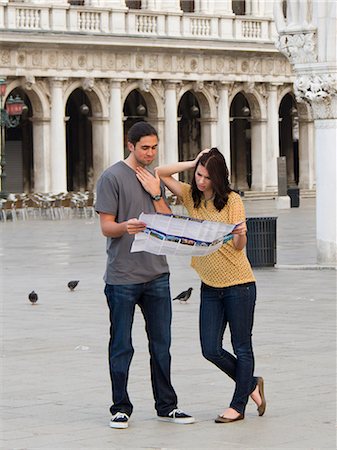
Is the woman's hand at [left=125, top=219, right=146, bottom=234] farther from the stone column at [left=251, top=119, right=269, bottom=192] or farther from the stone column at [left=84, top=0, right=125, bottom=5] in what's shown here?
the stone column at [left=251, top=119, right=269, bottom=192]

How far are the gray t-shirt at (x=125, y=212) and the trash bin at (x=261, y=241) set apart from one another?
13.7 meters

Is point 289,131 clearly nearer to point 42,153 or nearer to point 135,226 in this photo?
point 42,153

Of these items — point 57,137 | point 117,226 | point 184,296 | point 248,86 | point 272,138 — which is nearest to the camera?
point 117,226

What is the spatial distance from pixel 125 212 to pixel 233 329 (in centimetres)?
98

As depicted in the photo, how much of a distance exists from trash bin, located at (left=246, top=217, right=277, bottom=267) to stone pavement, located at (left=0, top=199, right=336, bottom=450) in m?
0.37

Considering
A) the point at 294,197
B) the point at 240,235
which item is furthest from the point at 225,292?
the point at 294,197

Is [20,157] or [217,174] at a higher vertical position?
[217,174]

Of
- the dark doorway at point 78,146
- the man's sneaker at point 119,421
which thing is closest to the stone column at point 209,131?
the dark doorway at point 78,146

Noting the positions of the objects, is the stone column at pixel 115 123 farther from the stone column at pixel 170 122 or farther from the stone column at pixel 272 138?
the stone column at pixel 272 138

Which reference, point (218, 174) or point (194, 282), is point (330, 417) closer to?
point (218, 174)

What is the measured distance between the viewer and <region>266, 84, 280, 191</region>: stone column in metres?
59.9

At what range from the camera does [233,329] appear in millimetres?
10289

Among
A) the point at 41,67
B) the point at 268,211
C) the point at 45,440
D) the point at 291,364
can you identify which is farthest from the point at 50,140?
the point at 45,440

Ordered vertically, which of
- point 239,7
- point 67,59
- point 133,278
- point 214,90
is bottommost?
point 133,278
